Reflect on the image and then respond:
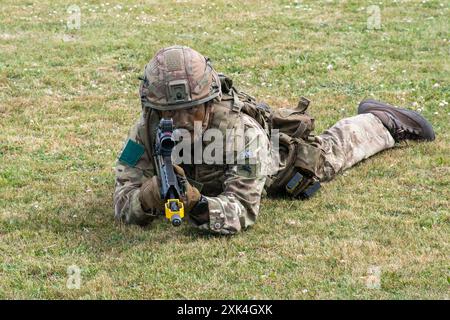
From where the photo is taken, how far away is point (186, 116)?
21.5ft

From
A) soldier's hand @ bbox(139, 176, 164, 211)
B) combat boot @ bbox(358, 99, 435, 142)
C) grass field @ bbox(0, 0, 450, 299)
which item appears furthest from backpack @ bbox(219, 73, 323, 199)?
combat boot @ bbox(358, 99, 435, 142)

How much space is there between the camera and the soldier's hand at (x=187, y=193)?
6.24m

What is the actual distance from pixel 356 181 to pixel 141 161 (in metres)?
2.15

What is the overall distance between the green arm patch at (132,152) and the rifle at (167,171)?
69 centimetres

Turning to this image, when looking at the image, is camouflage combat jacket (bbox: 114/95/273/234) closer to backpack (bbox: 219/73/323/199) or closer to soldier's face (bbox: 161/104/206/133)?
soldier's face (bbox: 161/104/206/133)

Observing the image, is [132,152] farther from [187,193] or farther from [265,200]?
[265,200]

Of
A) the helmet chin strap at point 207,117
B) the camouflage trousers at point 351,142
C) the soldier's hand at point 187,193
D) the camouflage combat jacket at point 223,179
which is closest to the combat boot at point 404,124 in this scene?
the camouflage trousers at point 351,142

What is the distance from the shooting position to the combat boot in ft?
29.0

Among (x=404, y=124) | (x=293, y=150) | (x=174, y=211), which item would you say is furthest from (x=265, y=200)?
(x=404, y=124)

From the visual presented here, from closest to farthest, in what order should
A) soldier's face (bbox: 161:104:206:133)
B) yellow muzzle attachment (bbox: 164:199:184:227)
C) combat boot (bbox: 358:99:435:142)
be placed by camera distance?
1. yellow muzzle attachment (bbox: 164:199:184:227)
2. soldier's face (bbox: 161:104:206:133)
3. combat boot (bbox: 358:99:435:142)

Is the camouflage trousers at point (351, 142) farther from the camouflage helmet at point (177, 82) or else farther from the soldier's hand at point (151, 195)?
the soldier's hand at point (151, 195)

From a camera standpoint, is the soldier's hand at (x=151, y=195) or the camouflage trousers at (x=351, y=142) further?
the camouflage trousers at (x=351, y=142)

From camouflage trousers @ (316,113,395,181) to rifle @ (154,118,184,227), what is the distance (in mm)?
2062

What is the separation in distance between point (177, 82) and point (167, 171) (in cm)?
72
